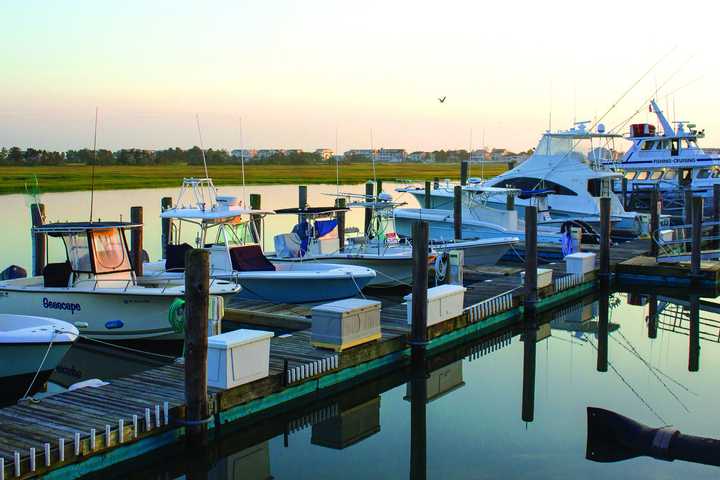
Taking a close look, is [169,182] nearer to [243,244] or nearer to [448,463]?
[243,244]

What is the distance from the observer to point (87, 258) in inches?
698

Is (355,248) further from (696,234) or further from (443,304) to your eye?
(696,234)

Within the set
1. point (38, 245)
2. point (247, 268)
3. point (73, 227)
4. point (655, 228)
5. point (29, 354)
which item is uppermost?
point (73, 227)

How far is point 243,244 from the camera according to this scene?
21.3m

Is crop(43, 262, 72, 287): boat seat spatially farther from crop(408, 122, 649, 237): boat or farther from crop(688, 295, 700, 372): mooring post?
crop(408, 122, 649, 237): boat

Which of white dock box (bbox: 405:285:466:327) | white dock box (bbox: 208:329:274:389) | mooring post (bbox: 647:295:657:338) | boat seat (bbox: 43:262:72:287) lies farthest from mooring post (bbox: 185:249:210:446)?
mooring post (bbox: 647:295:657:338)

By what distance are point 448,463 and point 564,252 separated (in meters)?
18.2

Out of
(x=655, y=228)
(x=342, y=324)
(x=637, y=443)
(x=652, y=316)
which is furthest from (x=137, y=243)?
(x=655, y=228)

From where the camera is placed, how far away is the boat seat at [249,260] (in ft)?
68.0

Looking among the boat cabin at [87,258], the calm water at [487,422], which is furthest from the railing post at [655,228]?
the boat cabin at [87,258]

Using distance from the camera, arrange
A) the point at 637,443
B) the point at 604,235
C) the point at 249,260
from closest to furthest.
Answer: the point at 637,443
the point at 249,260
the point at 604,235

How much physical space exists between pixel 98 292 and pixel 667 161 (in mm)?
35609

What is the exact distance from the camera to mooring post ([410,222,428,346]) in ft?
49.5

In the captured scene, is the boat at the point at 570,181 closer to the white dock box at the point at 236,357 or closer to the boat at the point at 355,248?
the boat at the point at 355,248
